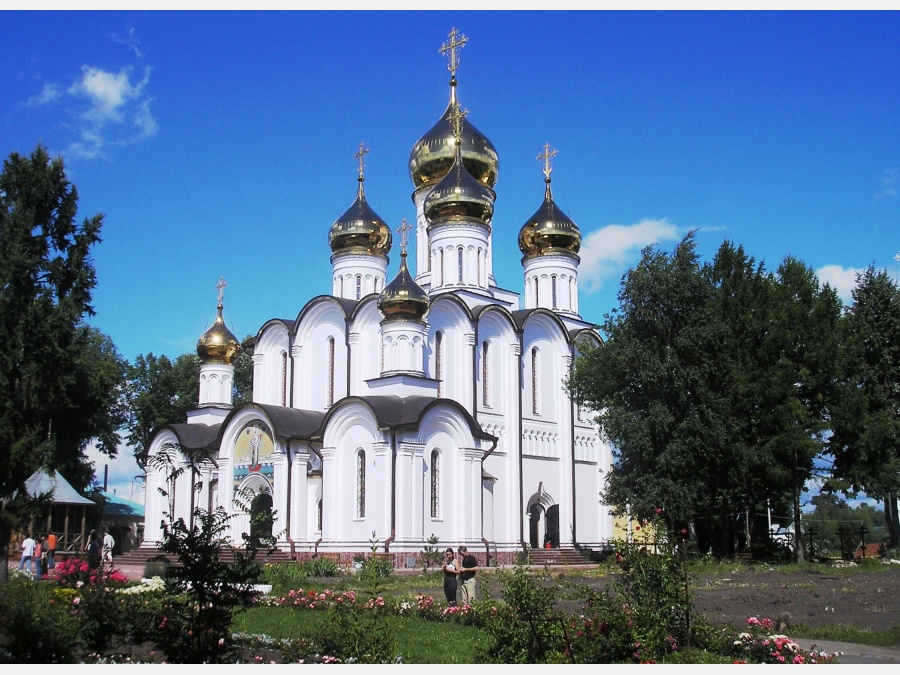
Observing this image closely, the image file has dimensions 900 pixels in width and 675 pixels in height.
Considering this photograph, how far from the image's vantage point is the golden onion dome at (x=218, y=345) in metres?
30.2

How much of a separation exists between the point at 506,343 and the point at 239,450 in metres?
8.09

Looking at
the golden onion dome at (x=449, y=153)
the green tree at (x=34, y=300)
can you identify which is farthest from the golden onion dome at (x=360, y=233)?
the green tree at (x=34, y=300)

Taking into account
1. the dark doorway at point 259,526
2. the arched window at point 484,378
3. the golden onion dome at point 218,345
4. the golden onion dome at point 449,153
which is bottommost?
the dark doorway at point 259,526

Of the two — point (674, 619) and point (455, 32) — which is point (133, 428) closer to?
point (455, 32)

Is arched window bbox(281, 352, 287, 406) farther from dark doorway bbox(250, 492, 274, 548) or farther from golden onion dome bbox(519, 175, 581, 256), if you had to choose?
dark doorway bbox(250, 492, 274, 548)

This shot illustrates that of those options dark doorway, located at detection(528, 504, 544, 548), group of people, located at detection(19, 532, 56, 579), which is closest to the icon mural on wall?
group of people, located at detection(19, 532, 56, 579)

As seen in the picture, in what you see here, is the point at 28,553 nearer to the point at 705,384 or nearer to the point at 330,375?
the point at 330,375

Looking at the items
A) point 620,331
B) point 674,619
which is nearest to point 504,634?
point 674,619

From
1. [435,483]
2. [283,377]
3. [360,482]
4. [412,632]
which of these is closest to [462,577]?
[412,632]

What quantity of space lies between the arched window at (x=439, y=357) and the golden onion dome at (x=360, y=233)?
6.35 metres

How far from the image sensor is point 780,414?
76.2 feet

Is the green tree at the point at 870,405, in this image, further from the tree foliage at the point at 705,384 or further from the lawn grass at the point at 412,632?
the lawn grass at the point at 412,632

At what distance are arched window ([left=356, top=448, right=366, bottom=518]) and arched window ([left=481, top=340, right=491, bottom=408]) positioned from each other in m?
4.44

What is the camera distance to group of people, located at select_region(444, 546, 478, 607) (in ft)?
39.0
